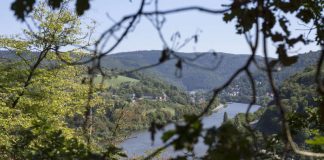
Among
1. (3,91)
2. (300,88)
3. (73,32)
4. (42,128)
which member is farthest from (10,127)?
(300,88)

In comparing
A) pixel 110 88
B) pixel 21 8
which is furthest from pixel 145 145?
pixel 21 8

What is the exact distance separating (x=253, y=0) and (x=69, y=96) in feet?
51.3

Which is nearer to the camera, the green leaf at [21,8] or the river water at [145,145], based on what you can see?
the green leaf at [21,8]

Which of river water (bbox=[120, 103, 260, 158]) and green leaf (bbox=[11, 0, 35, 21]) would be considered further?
river water (bbox=[120, 103, 260, 158])

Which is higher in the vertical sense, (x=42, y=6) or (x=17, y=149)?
(x=42, y=6)

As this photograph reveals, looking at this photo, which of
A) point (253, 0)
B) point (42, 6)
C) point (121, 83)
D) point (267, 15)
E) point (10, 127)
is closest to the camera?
point (267, 15)

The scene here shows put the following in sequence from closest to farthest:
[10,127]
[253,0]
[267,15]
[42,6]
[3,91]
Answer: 1. [267,15]
2. [253,0]
3. [10,127]
4. [3,91]
5. [42,6]

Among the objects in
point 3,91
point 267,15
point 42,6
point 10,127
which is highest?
point 42,6

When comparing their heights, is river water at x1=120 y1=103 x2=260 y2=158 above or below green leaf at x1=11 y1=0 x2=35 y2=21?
below

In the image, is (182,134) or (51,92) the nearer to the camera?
(182,134)

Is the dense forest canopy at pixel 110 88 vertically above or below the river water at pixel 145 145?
above

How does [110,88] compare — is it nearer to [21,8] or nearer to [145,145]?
[21,8]

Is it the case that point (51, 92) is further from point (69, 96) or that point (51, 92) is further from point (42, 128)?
point (42, 128)

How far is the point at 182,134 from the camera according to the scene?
1404 mm
